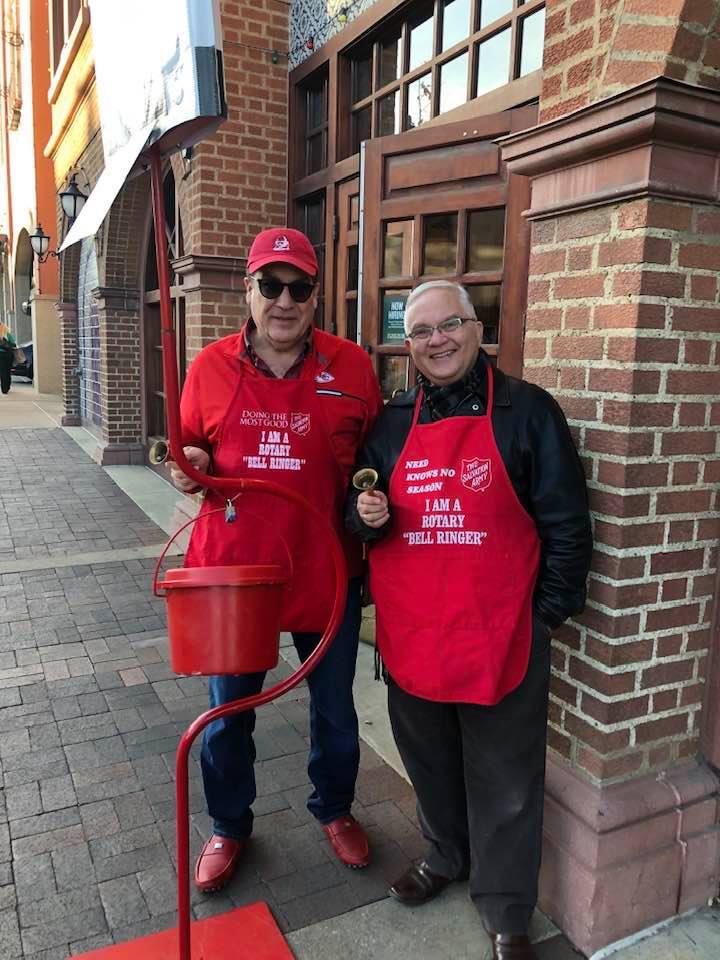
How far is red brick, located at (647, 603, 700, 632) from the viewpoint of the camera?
223cm

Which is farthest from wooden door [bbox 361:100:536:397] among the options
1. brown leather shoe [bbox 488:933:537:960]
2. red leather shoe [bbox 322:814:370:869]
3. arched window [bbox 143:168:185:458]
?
arched window [bbox 143:168:185:458]

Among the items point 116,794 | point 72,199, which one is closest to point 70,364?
point 72,199

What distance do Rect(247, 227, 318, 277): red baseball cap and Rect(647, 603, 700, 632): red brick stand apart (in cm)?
145

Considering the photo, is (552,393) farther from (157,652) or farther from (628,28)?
(157,652)

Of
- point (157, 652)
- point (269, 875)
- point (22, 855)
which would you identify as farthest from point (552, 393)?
point (157, 652)

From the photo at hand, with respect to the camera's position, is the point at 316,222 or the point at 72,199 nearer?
the point at 316,222

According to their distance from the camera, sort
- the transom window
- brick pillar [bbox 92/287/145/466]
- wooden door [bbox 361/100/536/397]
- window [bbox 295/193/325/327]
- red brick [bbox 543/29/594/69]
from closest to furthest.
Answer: red brick [bbox 543/29/594/69], wooden door [bbox 361/100/536/397], the transom window, window [bbox 295/193/325/327], brick pillar [bbox 92/287/145/466]

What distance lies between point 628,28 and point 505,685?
1.76 m

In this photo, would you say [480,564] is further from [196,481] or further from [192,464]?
[192,464]

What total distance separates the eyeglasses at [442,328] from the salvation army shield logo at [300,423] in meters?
0.46

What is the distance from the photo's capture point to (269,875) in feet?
8.41

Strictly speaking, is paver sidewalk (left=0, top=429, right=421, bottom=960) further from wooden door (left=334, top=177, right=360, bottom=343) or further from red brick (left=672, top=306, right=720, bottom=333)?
wooden door (left=334, top=177, right=360, bottom=343)

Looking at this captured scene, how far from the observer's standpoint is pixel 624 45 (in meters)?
2.02

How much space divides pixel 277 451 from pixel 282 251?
0.60m
